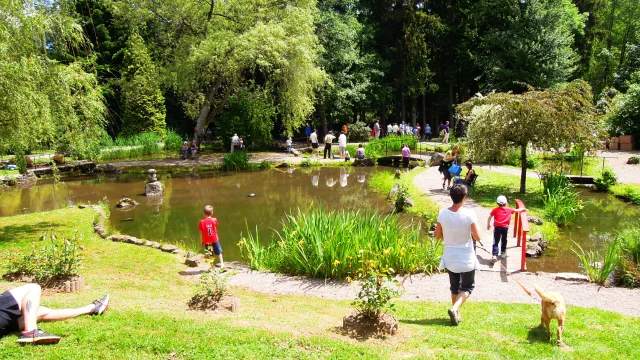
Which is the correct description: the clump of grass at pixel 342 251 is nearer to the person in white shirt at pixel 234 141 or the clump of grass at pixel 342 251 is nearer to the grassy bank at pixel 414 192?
the grassy bank at pixel 414 192

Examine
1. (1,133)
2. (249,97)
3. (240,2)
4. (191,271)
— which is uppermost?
(240,2)

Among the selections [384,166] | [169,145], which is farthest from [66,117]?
[169,145]

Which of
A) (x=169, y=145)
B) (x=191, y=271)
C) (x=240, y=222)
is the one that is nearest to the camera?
(x=191, y=271)

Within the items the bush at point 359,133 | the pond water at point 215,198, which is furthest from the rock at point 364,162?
the bush at point 359,133

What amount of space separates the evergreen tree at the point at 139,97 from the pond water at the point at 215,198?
1134cm

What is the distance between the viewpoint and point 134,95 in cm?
3216

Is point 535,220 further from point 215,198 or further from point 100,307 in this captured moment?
point 215,198

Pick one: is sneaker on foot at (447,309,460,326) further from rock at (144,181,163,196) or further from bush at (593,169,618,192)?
rock at (144,181,163,196)

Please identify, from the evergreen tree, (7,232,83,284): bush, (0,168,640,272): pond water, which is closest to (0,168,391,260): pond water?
(0,168,640,272): pond water

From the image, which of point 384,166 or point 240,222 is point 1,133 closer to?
point 240,222

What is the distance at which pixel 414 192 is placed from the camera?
619 inches

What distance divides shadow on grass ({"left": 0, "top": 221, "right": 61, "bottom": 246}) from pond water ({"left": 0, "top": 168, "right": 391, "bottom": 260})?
70.9 inches

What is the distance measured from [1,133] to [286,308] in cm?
764

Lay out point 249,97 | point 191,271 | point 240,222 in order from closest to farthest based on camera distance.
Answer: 1. point 191,271
2. point 240,222
3. point 249,97
